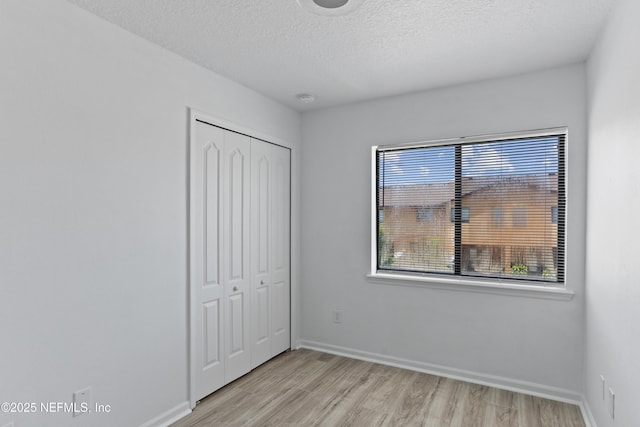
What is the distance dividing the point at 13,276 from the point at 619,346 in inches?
115

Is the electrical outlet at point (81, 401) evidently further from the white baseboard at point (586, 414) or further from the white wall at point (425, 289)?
the white baseboard at point (586, 414)

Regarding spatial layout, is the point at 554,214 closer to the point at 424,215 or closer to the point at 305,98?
the point at 424,215

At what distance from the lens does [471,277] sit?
3.14 meters

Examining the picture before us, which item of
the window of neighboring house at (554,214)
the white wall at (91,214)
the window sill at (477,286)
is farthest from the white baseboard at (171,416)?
the window of neighboring house at (554,214)

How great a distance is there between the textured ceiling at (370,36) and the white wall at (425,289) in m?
0.27

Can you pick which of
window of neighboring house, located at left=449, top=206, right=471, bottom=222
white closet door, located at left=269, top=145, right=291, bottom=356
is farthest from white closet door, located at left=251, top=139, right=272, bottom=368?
window of neighboring house, located at left=449, top=206, right=471, bottom=222

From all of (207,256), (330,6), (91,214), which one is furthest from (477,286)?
(91,214)

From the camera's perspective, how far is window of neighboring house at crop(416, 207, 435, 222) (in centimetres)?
333

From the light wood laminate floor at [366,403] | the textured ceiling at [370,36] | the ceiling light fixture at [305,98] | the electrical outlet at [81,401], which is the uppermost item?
the textured ceiling at [370,36]

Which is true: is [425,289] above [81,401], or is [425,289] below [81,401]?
above

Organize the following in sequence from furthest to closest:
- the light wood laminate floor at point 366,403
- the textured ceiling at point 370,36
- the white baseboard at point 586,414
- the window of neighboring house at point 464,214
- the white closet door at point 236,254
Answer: the window of neighboring house at point 464,214 < the white closet door at point 236,254 < the light wood laminate floor at point 366,403 < the white baseboard at point 586,414 < the textured ceiling at point 370,36

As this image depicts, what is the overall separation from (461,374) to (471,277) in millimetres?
824

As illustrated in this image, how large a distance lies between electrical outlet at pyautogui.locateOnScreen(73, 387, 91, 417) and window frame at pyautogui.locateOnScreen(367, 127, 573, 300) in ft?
7.68

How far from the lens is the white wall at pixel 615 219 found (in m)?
1.58
